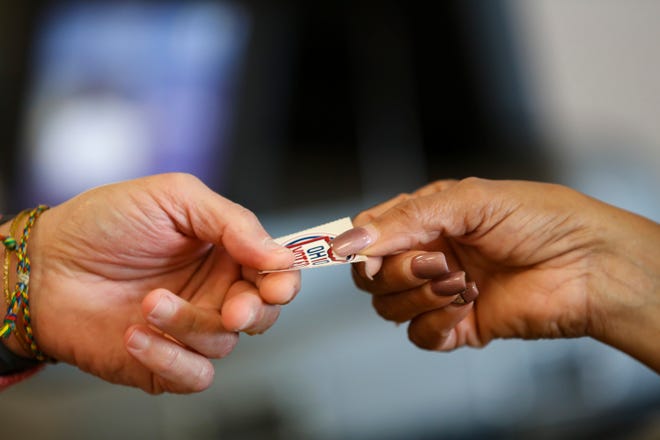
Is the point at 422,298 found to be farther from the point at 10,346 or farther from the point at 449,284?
the point at 10,346

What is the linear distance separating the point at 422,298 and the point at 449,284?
0.07 meters

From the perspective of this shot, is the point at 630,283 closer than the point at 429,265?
No

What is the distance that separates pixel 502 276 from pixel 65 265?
2.60ft

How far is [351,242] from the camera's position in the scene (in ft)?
2.81

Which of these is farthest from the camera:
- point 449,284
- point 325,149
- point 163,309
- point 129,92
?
point 325,149

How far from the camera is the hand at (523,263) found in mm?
909

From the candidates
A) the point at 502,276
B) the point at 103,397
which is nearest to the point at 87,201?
the point at 502,276

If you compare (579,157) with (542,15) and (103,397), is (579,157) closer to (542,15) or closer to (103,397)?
(542,15)

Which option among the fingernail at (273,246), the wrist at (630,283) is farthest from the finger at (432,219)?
the wrist at (630,283)

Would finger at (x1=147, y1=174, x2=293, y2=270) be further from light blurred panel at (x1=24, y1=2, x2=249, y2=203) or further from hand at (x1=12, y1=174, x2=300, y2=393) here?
light blurred panel at (x1=24, y1=2, x2=249, y2=203)

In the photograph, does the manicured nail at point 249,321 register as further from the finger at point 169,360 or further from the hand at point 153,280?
the finger at point 169,360

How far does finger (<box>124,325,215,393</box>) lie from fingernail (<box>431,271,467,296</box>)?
1.29 ft

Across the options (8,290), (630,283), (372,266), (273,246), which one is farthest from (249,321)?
(630,283)

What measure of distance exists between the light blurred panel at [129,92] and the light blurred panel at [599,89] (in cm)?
146
